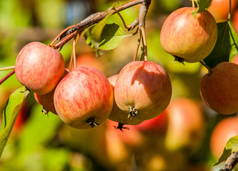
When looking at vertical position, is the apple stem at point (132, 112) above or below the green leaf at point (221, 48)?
above

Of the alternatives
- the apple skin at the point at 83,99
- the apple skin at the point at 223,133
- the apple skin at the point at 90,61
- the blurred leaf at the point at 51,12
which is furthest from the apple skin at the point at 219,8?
the blurred leaf at the point at 51,12

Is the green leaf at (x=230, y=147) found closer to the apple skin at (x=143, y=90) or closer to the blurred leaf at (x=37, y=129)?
the apple skin at (x=143, y=90)

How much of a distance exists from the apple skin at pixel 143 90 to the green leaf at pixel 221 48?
0.26 metres

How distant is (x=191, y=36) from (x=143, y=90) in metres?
0.16

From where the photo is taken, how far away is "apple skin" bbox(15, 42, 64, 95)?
1.62 metres

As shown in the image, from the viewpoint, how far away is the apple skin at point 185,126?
3264 millimetres

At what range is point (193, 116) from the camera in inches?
129

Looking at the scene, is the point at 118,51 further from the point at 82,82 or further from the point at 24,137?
the point at 82,82

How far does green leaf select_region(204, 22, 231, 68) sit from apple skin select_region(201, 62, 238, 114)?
8cm

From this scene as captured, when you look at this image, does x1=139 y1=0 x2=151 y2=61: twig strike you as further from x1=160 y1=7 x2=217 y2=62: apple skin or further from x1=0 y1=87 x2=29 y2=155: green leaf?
x1=0 y1=87 x2=29 y2=155: green leaf

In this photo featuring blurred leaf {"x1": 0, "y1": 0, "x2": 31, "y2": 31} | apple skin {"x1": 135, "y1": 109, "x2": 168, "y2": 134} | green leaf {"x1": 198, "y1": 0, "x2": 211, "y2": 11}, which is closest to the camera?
green leaf {"x1": 198, "y1": 0, "x2": 211, "y2": 11}

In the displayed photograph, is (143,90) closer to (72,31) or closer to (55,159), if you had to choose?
(72,31)

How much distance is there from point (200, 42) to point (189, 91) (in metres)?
1.77

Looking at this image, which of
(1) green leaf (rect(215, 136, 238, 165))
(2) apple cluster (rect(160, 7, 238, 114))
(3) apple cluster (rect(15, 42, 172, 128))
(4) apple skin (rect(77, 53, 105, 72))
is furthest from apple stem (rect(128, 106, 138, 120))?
(4) apple skin (rect(77, 53, 105, 72))
